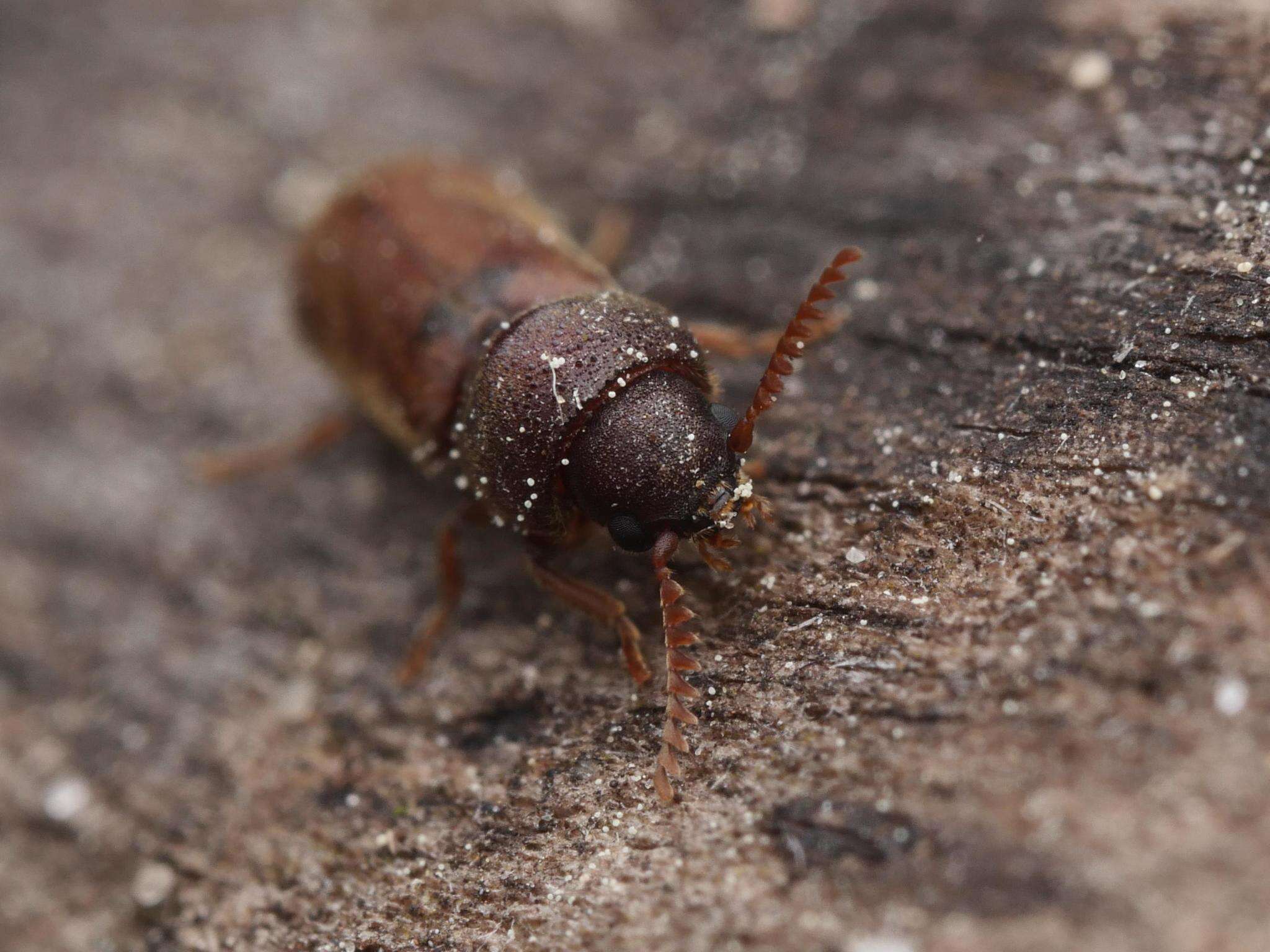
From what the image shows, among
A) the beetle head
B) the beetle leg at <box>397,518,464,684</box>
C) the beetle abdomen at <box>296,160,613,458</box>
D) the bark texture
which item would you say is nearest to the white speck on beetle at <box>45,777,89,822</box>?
A: the bark texture

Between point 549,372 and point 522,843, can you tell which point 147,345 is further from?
point 522,843

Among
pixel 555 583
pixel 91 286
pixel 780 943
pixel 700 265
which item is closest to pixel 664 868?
pixel 780 943

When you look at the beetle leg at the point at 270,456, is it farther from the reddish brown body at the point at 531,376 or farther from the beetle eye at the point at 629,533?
the beetle eye at the point at 629,533

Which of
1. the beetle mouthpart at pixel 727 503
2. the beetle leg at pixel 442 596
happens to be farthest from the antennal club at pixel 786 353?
the beetle leg at pixel 442 596

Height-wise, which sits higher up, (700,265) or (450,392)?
(700,265)

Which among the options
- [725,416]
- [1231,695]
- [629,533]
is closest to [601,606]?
[629,533]

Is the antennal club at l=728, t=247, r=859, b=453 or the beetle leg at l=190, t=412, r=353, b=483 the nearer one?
the antennal club at l=728, t=247, r=859, b=453

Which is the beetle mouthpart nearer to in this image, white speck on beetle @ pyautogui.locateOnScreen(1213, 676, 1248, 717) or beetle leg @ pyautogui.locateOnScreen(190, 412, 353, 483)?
white speck on beetle @ pyautogui.locateOnScreen(1213, 676, 1248, 717)

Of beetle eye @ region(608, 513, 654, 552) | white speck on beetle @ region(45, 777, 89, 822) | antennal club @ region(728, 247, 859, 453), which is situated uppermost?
antennal club @ region(728, 247, 859, 453)
